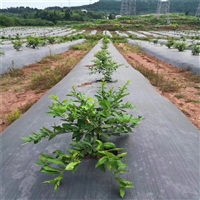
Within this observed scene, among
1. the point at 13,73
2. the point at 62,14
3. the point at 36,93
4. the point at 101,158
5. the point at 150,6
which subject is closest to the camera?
the point at 101,158

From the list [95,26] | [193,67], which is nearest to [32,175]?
[193,67]

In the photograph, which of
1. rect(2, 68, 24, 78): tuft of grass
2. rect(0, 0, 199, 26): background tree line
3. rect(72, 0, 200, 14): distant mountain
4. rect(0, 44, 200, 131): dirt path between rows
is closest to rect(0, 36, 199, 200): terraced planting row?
rect(0, 44, 200, 131): dirt path between rows

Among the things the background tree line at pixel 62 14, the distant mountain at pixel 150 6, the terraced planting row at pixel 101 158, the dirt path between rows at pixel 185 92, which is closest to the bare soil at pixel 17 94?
the terraced planting row at pixel 101 158

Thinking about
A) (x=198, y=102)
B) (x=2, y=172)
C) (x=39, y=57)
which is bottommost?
(x=39, y=57)

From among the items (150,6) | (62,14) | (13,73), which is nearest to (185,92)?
(13,73)

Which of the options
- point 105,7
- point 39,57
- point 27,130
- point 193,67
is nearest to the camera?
point 27,130

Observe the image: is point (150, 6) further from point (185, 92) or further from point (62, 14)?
point (185, 92)

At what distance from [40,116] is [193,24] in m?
39.8

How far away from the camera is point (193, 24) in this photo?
37.3 metres

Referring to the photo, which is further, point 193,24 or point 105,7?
point 105,7

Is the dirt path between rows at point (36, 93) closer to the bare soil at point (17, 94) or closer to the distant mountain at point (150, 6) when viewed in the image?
the bare soil at point (17, 94)

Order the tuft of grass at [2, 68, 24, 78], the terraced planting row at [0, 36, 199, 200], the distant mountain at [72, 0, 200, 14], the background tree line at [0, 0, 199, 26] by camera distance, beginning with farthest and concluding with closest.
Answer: the distant mountain at [72, 0, 200, 14], the background tree line at [0, 0, 199, 26], the tuft of grass at [2, 68, 24, 78], the terraced planting row at [0, 36, 199, 200]

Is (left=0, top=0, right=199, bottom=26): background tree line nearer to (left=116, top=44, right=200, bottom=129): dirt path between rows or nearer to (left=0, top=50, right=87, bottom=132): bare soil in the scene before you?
(left=0, top=50, right=87, bottom=132): bare soil

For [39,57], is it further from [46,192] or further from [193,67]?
[46,192]
